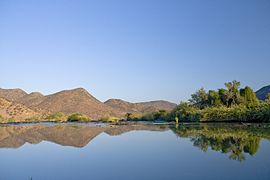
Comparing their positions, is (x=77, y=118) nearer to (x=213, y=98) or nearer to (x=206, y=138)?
(x=213, y=98)

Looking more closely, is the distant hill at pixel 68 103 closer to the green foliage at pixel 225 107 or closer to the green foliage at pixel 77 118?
the green foliage at pixel 77 118

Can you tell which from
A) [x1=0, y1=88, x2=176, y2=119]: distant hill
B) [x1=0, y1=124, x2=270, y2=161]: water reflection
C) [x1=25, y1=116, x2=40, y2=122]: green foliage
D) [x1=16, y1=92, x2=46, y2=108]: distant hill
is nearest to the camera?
[x1=0, y1=124, x2=270, y2=161]: water reflection

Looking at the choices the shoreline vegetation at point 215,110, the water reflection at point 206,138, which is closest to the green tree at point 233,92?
the shoreline vegetation at point 215,110

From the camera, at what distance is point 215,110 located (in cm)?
5875

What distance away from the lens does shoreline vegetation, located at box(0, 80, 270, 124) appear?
52.9 meters

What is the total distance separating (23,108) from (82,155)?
64498mm

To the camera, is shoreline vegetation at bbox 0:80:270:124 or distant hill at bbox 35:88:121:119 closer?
shoreline vegetation at bbox 0:80:270:124

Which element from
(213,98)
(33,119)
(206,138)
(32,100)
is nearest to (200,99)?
(213,98)

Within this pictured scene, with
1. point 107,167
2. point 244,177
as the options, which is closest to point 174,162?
point 107,167

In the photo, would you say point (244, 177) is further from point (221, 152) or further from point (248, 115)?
point (248, 115)

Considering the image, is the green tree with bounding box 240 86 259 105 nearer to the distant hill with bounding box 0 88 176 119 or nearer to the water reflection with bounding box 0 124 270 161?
the water reflection with bounding box 0 124 270 161

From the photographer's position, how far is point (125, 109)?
134 m

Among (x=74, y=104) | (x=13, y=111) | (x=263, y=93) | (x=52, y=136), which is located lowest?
(x=52, y=136)

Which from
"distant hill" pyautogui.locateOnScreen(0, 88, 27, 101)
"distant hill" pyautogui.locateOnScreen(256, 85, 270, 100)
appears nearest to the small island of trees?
"distant hill" pyautogui.locateOnScreen(256, 85, 270, 100)
